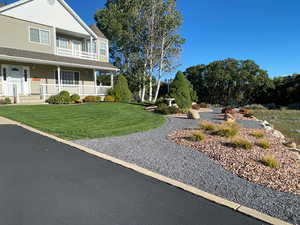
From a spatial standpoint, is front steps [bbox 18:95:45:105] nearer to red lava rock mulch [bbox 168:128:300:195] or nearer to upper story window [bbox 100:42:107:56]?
upper story window [bbox 100:42:107:56]

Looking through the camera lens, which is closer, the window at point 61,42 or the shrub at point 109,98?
the shrub at point 109,98

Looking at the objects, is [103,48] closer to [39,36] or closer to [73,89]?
[39,36]

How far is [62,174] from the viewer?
3.46 m

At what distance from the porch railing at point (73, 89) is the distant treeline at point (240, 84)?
19280 millimetres

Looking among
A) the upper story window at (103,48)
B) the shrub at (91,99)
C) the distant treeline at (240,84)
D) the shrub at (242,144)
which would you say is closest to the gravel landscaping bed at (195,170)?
the shrub at (242,144)

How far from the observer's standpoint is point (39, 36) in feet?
51.5

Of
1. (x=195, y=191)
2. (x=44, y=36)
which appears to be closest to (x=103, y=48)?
(x=44, y=36)

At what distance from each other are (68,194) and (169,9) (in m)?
24.1

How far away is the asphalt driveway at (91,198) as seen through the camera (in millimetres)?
2297

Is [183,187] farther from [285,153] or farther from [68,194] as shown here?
[285,153]

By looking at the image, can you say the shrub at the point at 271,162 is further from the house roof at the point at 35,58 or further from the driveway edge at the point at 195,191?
the house roof at the point at 35,58

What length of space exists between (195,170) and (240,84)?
2975cm

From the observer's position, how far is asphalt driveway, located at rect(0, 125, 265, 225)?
2297 mm

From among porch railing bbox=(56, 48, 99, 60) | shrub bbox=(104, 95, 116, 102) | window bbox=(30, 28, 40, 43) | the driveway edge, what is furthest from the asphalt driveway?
porch railing bbox=(56, 48, 99, 60)
